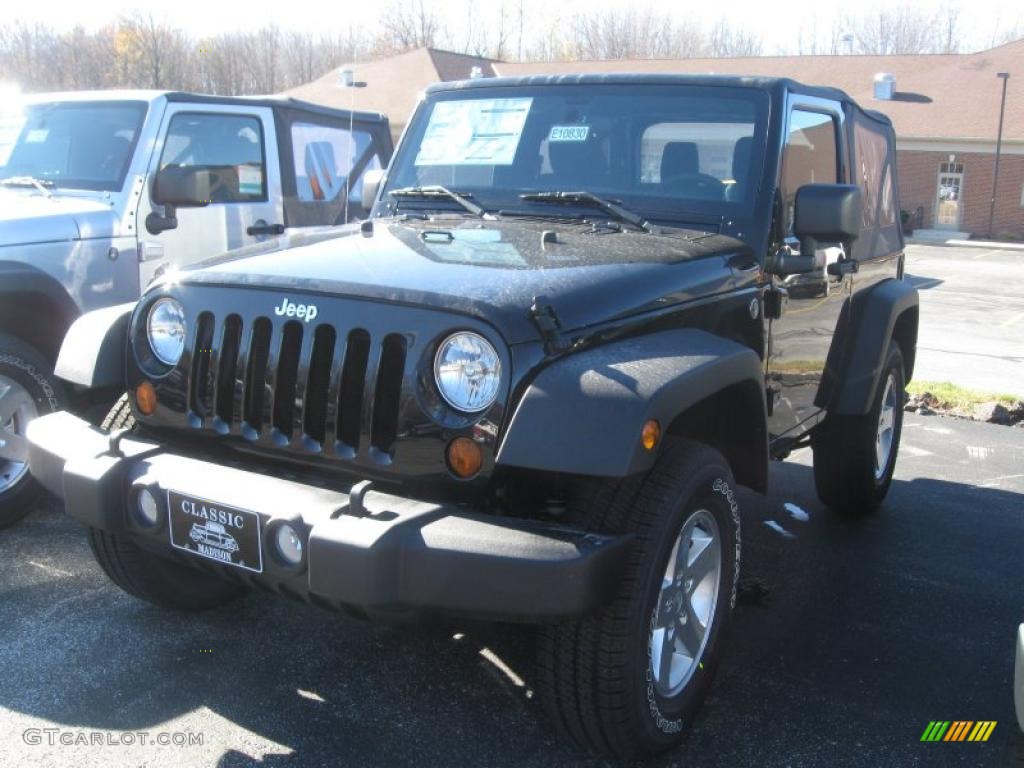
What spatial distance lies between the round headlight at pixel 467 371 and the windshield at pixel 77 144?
3.64 meters

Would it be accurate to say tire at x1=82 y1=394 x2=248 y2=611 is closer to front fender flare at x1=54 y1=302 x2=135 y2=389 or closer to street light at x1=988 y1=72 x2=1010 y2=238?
front fender flare at x1=54 y1=302 x2=135 y2=389

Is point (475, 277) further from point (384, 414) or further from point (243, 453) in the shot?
point (243, 453)

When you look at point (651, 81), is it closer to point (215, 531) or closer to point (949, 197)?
point (215, 531)

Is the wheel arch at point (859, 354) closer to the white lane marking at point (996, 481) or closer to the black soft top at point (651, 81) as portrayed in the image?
the black soft top at point (651, 81)

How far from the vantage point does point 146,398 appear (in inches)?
129

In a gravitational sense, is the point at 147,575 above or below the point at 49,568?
above

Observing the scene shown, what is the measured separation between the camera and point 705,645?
10.6 feet

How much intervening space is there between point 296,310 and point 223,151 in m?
3.87

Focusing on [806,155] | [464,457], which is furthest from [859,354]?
[464,457]

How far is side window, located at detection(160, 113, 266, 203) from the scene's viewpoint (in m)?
6.07

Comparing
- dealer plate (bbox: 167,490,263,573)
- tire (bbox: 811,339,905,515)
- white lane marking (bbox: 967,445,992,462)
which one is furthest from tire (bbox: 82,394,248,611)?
white lane marking (bbox: 967,445,992,462)

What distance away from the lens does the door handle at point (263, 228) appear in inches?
251

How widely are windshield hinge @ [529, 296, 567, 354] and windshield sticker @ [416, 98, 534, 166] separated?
60.8 inches

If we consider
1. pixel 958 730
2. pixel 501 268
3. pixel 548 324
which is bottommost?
pixel 958 730
